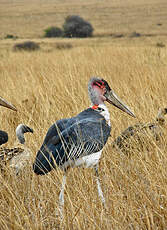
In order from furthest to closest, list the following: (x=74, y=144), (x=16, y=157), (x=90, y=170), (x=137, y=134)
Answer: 1. (x=137, y=134)
2. (x=16, y=157)
3. (x=90, y=170)
4. (x=74, y=144)

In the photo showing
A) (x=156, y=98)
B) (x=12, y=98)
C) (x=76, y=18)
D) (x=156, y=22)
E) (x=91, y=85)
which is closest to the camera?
(x=91, y=85)

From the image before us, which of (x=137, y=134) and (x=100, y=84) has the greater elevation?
(x=100, y=84)

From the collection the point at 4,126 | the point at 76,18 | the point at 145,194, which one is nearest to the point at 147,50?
the point at 4,126

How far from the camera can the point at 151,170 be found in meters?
2.51

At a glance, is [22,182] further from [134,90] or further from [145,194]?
[134,90]

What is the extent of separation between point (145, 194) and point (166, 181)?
7.9 inches

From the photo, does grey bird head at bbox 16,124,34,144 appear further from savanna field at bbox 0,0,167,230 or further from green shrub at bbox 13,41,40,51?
green shrub at bbox 13,41,40,51

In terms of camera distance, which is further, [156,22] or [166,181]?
[156,22]

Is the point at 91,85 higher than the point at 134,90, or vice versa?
the point at 91,85

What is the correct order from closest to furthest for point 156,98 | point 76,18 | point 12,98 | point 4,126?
point 4,126
point 156,98
point 12,98
point 76,18

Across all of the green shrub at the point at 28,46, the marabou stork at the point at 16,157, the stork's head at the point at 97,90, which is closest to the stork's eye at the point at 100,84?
the stork's head at the point at 97,90

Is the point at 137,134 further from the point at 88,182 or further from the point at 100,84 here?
the point at 88,182

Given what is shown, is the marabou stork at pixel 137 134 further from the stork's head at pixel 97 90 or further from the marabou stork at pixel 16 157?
the marabou stork at pixel 16 157

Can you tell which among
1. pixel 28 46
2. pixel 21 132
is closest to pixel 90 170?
pixel 21 132
